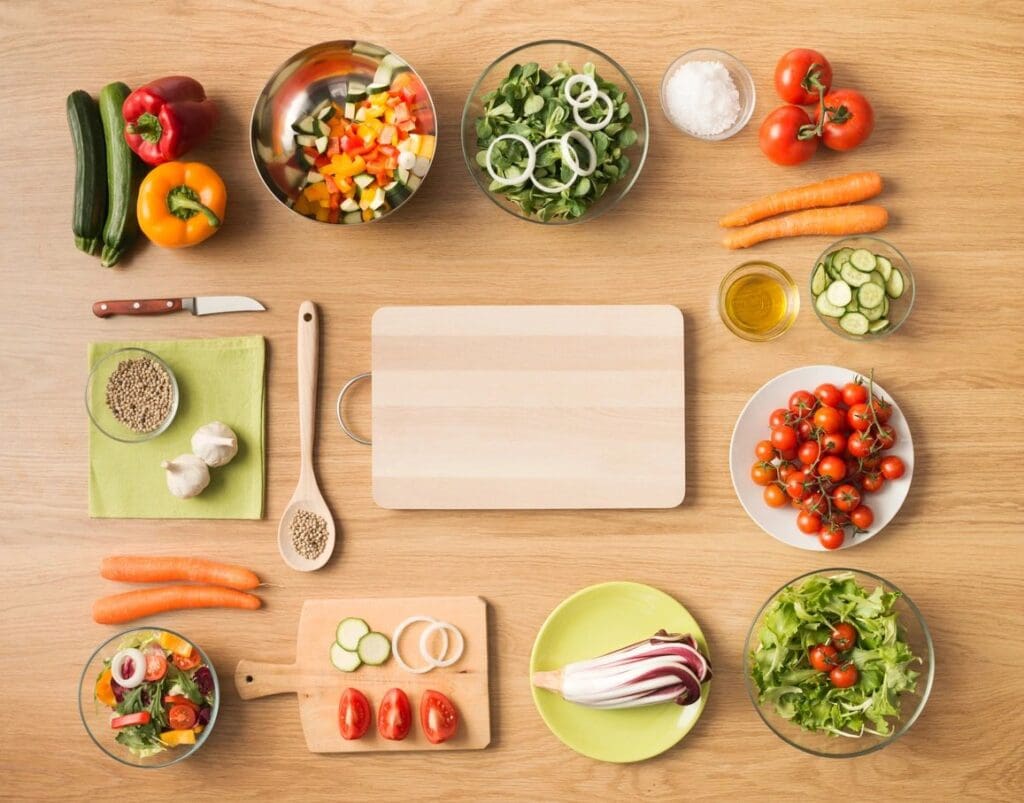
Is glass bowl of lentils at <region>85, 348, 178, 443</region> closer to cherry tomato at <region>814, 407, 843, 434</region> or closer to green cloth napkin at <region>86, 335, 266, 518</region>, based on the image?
green cloth napkin at <region>86, 335, 266, 518</region>

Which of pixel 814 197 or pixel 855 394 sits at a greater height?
pixel 814 197

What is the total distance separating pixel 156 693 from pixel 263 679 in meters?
0.22

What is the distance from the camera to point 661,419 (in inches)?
77.2

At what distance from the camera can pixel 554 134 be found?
5.99ft

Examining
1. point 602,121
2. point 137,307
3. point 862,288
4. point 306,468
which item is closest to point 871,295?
point 862,288

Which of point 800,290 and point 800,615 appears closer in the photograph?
point 800,615

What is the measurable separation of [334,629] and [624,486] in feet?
2.37

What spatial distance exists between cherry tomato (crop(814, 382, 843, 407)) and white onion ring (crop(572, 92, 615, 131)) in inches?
29.1

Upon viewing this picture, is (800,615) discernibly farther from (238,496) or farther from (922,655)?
(238,496)

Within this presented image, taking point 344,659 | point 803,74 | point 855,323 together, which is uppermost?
point 803,74

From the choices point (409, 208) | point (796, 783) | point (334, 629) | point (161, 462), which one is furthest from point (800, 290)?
point (161, 462)

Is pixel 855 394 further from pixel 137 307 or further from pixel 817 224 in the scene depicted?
pixel 137 307

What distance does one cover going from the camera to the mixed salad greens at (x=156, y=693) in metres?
1.83

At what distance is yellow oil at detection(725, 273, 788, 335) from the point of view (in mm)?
1984
